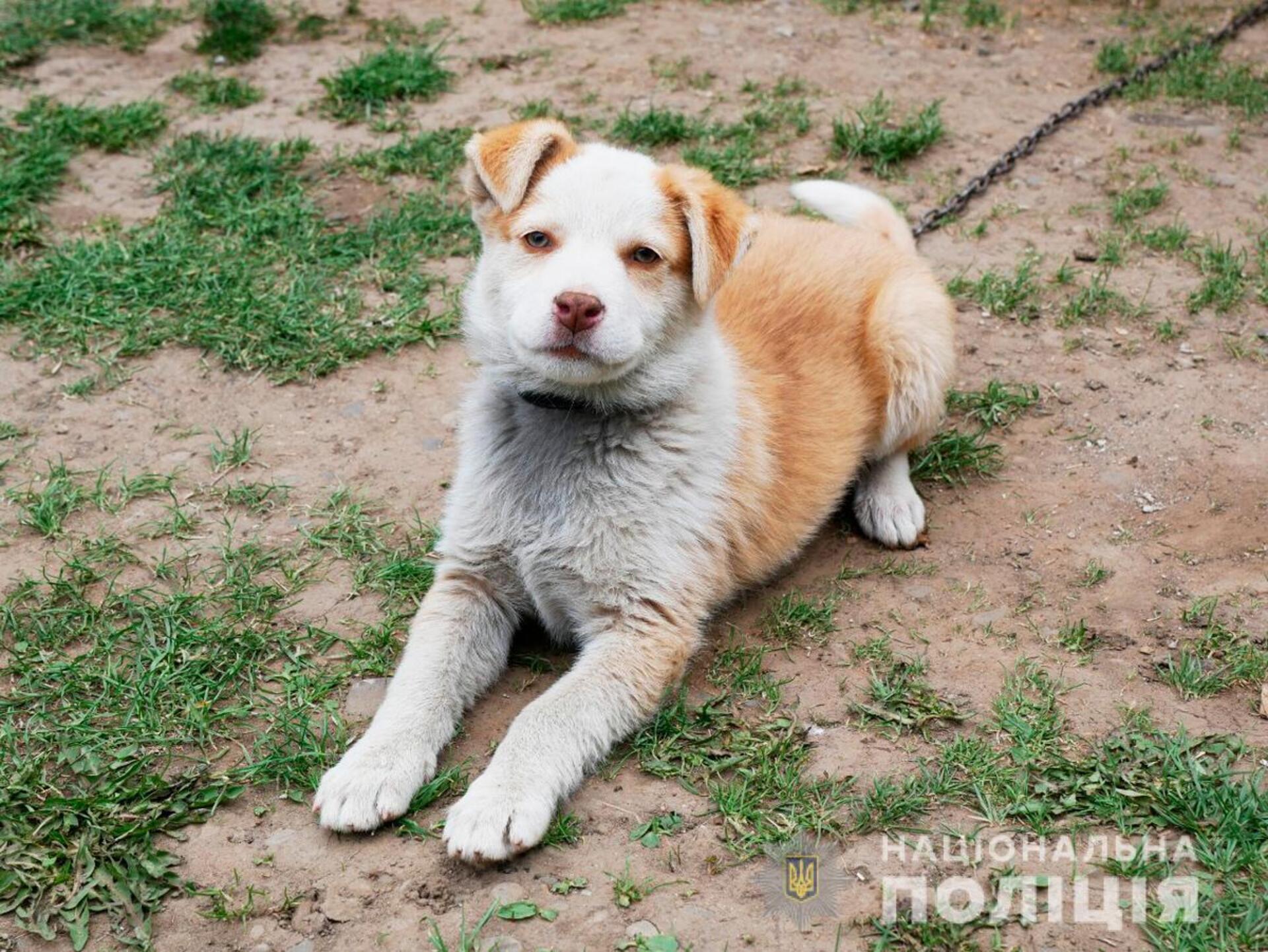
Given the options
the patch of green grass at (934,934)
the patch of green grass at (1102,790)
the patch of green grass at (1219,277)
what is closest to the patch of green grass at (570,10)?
the patch of green grass at (1219,277)

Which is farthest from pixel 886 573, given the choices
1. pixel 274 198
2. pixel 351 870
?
pixel 274 198

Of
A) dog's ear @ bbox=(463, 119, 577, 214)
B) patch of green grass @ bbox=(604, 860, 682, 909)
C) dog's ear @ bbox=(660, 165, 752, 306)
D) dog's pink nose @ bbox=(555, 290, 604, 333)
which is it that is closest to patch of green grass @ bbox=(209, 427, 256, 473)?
dog's ear @ bbox=(463, 119, 577, 214)

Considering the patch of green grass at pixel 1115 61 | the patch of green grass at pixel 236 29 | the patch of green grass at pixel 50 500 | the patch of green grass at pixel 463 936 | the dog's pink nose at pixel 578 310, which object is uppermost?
the dog's pink nose at pixel 578 310

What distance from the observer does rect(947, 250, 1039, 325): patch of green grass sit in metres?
6.04

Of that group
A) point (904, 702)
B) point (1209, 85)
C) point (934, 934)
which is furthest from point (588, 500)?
point (1209, 85)

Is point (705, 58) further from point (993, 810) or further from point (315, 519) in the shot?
point (993, 810)

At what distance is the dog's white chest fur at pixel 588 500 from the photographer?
402 centimetres

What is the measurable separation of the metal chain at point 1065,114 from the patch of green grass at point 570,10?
3116 millimetres

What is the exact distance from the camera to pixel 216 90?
772 cm

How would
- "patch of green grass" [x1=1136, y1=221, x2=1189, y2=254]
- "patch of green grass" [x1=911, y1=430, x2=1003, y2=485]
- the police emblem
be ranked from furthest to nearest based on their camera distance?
"patch of green grass" [x1=1136, y1=221, x2=1189, y2=254] < "patch of green grass" [x1=911, y1=430, x2=1003, y2=485] < the police emblem

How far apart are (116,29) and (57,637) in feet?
19.1

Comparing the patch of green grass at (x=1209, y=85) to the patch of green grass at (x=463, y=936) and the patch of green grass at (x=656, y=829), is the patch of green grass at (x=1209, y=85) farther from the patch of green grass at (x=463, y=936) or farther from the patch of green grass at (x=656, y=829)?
the patch of green grass at (x=463, y=936)

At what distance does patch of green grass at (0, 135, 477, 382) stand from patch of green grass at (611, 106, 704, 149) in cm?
119

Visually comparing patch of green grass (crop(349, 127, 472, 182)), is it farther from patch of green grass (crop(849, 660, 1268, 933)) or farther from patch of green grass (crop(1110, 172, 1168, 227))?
patch of green grass (crop(849, 660, 1268, 933))
